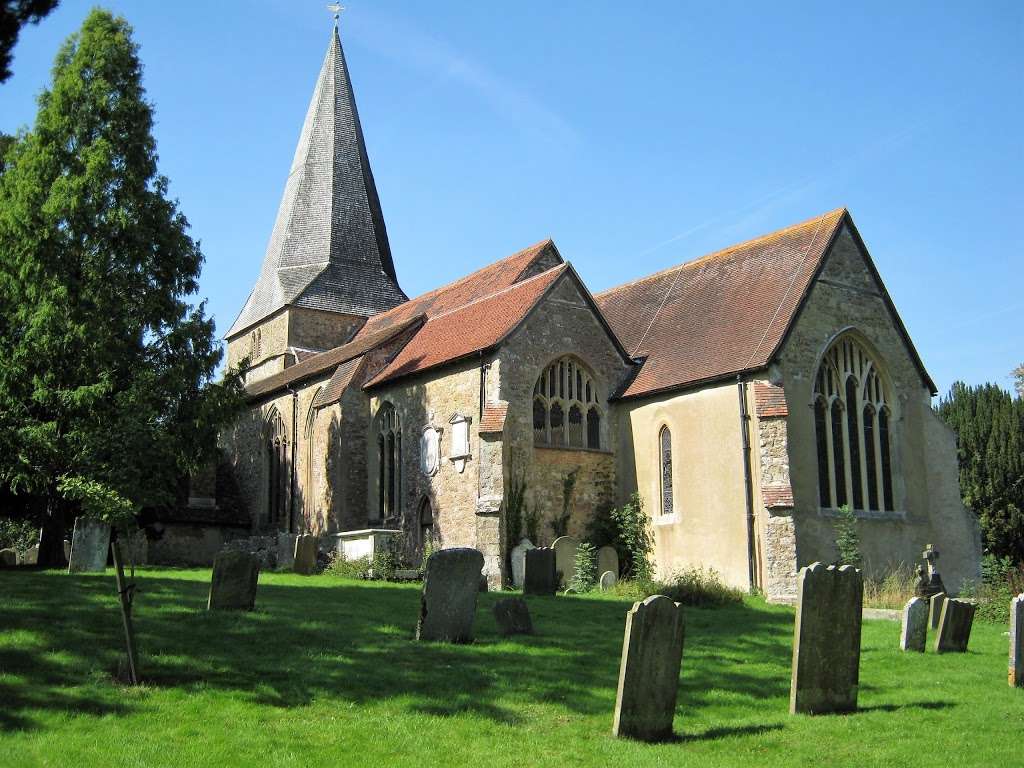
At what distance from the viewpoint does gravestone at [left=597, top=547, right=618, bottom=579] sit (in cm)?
2348

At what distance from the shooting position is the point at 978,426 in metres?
37.1

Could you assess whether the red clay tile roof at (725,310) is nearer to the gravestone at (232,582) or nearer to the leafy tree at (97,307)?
the leafy tree at (97,307)

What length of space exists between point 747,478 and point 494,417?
5721 millimetres

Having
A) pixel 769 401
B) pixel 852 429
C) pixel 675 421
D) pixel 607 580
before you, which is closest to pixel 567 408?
pixel 675 421

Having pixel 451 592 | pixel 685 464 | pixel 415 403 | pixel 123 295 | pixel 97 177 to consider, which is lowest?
pixel 451 592

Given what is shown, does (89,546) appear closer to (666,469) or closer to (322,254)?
(666,469)

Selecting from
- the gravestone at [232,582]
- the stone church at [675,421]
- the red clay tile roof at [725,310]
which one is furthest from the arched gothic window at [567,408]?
the gravestone at [232,582]

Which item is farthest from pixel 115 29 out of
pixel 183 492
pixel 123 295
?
pixel 183 492

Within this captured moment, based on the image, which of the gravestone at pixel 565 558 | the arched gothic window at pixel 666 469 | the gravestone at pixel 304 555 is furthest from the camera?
the arched gothic window at pixel 666 469

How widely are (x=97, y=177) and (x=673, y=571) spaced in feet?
50.2

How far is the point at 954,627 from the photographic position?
1386 cm

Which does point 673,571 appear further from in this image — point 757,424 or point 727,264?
point 727,264

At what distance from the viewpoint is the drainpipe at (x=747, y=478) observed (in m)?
21.6

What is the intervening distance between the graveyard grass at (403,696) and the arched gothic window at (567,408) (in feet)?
33.2
